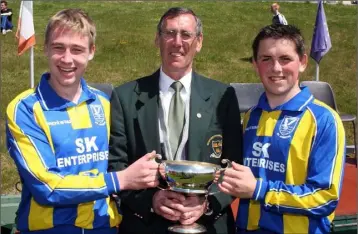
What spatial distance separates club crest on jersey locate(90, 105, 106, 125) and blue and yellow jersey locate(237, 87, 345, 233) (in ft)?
2.35

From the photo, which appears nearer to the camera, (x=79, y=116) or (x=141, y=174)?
(x=141, y=174)

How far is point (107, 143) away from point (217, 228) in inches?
27.5

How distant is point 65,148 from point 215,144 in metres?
0.73

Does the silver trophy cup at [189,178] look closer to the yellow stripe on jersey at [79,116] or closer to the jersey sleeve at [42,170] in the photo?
the jersey sleeve at [42,170]

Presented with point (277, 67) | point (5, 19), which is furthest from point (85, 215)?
point (5, 19)

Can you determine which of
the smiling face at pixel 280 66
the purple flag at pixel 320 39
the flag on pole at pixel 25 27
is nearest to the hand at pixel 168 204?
the smiling face at pixel 280 66

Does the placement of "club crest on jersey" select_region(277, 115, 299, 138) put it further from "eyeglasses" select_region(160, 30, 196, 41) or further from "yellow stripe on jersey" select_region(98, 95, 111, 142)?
"yellow stripe on jersey" select_region(98, 95, 111, 142)

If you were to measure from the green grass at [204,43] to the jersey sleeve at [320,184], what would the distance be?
6844 millimetres

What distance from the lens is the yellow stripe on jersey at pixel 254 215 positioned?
273cm

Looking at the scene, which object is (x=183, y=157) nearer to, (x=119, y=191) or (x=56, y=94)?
(x=119, y=191)

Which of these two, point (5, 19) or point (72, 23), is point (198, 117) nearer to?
point (72, 23)

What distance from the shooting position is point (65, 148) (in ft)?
8.31

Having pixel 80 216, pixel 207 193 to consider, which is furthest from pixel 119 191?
pixel 207 193

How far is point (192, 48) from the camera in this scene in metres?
→ 2.81
